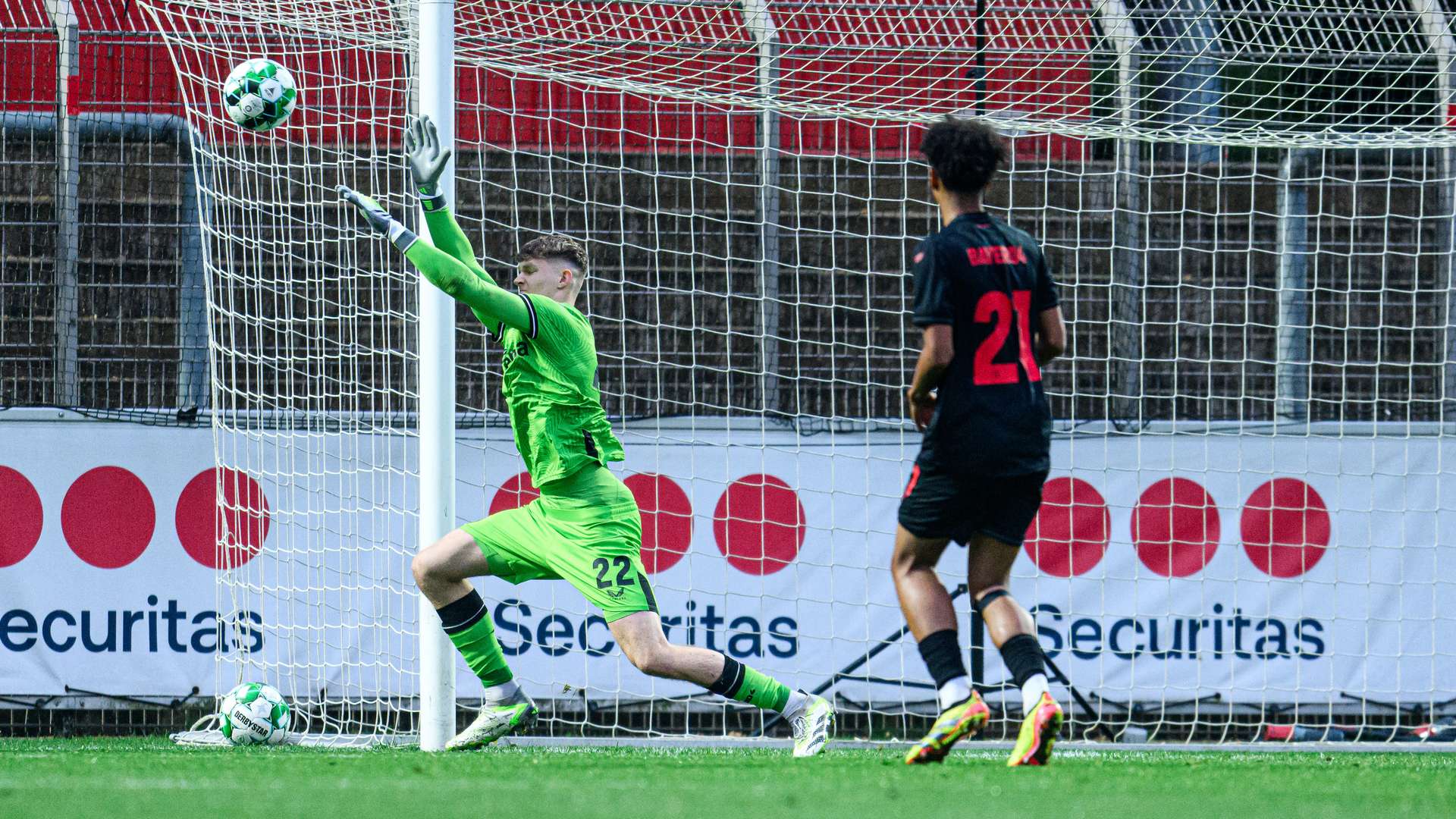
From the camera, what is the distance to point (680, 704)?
24.6 feet

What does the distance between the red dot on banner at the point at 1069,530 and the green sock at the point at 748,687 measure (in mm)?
2484

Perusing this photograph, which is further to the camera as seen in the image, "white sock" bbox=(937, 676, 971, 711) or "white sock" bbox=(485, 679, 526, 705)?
"white sock" bbox=(485, 679, 526, 705)

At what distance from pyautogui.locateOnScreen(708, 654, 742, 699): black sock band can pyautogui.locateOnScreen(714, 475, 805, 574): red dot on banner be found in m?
2.19

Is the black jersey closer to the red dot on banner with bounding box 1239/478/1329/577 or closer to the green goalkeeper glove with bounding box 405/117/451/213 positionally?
the green goalkeeper glove with bounding box 405/117/451/213

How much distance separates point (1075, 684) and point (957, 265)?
3.82 meters

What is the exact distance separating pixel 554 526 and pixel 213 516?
2.74 meters

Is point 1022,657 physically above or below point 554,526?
below

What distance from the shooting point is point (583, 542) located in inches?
207

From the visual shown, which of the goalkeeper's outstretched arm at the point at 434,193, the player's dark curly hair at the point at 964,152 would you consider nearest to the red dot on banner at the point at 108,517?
the goalkeeper's outstretched arm at the point at 434,193

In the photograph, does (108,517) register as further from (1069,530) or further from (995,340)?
(995,340)

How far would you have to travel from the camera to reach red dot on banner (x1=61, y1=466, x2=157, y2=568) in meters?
7.26

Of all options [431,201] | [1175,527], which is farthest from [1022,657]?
[1175,527]

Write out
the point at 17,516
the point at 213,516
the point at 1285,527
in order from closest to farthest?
the point at 17,516, the point at 213,516, the point at 1285,527

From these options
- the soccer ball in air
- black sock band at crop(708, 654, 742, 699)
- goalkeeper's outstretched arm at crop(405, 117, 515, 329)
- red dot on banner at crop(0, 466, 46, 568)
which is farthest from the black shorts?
red dot on banner at crop(0, 466, 46, 568)
